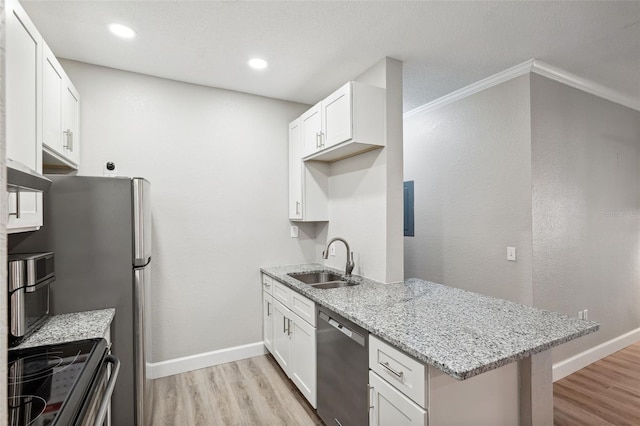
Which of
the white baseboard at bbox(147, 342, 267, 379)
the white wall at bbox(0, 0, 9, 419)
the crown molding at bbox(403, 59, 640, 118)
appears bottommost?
the white baseboard at bbox(147, 342, 267, 379)

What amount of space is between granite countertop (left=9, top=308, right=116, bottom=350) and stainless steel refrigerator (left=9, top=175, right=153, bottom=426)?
0.22 ft

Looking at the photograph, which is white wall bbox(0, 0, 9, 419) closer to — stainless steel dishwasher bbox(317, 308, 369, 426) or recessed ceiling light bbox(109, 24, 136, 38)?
stainless steel dishwasher bbox(317, 308, 369, 426)

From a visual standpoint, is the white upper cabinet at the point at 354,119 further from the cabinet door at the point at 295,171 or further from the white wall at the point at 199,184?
the white wall at the point at 199,184

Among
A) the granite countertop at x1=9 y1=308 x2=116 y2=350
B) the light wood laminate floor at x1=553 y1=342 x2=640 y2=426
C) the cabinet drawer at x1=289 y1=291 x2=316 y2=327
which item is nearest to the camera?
the granite countertop at x1=9 y1=308 x2=116 y2=350

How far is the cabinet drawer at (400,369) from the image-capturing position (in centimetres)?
122

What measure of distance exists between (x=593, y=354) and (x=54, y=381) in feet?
13.6

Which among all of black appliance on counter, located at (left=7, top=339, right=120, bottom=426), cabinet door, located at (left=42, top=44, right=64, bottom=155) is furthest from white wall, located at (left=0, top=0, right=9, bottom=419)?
cabinet door, located at (left=42, top=44, right=64, bottom=155)

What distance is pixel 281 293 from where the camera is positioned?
8.72ft

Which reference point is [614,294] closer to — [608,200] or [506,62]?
[608,200]

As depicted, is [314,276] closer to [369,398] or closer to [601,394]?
[369,398]

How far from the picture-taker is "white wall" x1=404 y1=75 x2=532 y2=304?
2529mm

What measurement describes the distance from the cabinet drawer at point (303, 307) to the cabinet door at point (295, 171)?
95 cm

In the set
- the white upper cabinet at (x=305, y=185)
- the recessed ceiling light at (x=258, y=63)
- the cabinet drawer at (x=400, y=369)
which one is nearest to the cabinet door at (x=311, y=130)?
the white upper cabinet at (x=305, y=185)

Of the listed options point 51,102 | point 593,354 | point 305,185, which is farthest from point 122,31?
point 593,354
